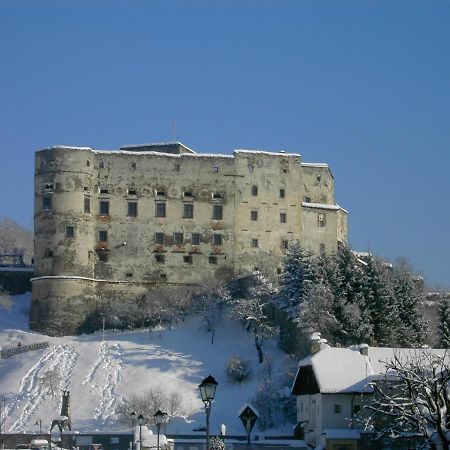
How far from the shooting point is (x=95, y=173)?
9069cm

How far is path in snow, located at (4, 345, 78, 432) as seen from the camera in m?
73.4

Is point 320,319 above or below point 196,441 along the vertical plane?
above

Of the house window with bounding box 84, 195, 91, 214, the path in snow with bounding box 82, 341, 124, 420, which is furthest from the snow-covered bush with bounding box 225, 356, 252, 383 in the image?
the house window with bounding box 84, 195, 91, 214

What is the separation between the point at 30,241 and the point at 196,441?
122787 mm

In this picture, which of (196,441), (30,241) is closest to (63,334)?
(196,441)

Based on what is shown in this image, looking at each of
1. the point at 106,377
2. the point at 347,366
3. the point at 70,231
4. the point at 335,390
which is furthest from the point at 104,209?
the point at 335,390

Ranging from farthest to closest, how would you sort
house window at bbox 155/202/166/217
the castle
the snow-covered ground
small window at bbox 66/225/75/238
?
house window at bbox 155/202/166/217 → small window at bbox 66/225/75/238 → the castle → the snow-covered ground

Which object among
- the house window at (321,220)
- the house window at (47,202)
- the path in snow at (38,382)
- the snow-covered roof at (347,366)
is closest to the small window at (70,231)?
the house window at (47,202)

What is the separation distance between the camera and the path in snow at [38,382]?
73.4 metres

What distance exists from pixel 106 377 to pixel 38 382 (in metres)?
3.94

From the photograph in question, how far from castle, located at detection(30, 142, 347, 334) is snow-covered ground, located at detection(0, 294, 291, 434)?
14.6 feet

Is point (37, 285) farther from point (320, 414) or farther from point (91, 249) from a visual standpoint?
point (320, 414)

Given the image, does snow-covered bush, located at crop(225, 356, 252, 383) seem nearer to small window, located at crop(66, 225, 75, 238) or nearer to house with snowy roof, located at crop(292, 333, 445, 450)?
house with snowy roof, located at crop(292, 333, 445, 450)

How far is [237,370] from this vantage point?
7688 cm
